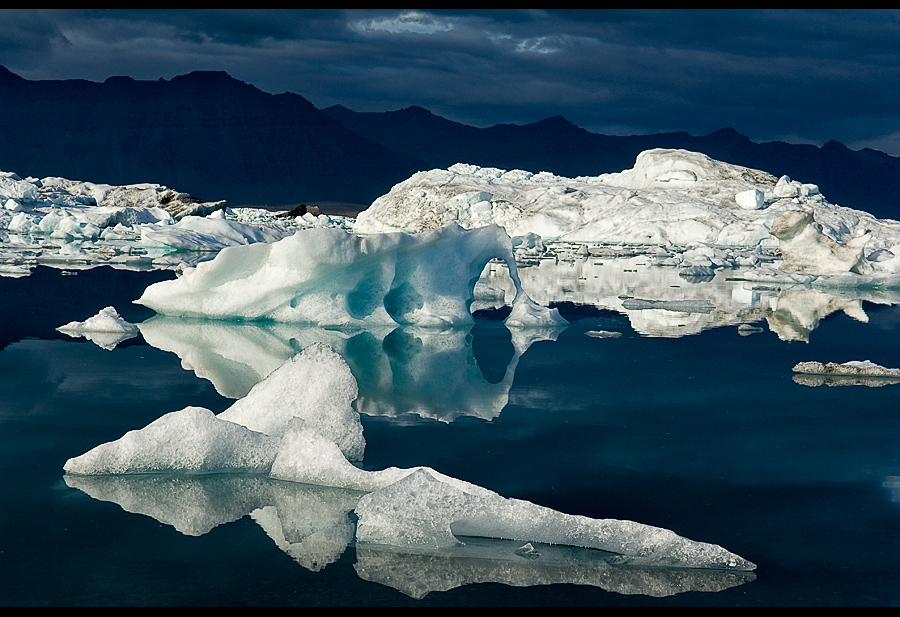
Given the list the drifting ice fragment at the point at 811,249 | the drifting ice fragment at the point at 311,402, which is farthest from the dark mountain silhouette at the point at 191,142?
the drifting ice fragment at the point at 311,402

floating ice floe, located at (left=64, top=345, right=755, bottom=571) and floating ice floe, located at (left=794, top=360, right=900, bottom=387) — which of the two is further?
floating ice floe, located at (left=794, top=360, right=900, bottom=387)

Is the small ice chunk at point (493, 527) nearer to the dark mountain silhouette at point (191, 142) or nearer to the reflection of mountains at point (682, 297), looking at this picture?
the reflection of mountains at point (682, 297)

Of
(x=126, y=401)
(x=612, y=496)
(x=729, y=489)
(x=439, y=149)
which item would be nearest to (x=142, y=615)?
(x=612, y=496)

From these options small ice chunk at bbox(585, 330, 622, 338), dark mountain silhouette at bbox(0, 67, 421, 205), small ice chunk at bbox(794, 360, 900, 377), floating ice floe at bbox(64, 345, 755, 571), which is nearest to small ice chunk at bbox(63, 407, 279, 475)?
floating ice floe at bbox(64, 345, 755, 571)

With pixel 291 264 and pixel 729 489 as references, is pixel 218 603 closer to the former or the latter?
pixel 729 489

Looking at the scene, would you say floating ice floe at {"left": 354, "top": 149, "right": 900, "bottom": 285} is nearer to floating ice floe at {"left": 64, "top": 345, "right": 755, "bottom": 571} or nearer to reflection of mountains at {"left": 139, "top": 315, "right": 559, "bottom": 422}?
reflection of mountains at {"left": 139, "top": 315, "right": 559, "bottom": 422}

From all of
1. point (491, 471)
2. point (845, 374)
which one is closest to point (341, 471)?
point (491, 471)
